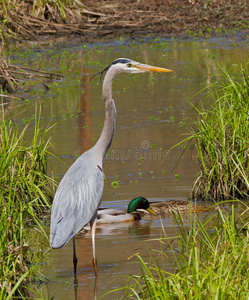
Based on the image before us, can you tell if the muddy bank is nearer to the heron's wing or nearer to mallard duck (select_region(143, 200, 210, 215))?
mallard duck (select_region(143, 200, 210, 215))

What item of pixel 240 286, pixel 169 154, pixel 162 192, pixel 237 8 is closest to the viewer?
pixel 240 286

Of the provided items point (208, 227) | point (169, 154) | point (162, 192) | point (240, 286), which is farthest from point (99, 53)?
point (240, 286)

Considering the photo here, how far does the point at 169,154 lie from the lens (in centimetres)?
1023

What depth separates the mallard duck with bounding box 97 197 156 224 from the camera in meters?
7.86

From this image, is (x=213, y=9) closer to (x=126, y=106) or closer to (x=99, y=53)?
(x=99, y=53)

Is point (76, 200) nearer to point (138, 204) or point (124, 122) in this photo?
point (138, 204)

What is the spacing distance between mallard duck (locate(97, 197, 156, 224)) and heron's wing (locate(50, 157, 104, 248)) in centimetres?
133

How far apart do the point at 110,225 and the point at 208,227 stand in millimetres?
1405

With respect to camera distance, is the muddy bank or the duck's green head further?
the muddy bank

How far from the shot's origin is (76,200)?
6285mm

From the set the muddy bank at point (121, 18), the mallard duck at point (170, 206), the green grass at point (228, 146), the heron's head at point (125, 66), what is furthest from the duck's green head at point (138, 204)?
the muddy bank at point (121, 18)

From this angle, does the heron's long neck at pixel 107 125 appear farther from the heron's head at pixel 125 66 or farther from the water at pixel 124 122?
the water at pixel 124 122

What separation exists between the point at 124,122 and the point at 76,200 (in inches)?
244

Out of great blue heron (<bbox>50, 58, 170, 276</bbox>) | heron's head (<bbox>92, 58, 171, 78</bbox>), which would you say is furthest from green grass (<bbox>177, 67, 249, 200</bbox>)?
great blue heron (<bbox>50, 58, 170, 276</bbox>)
